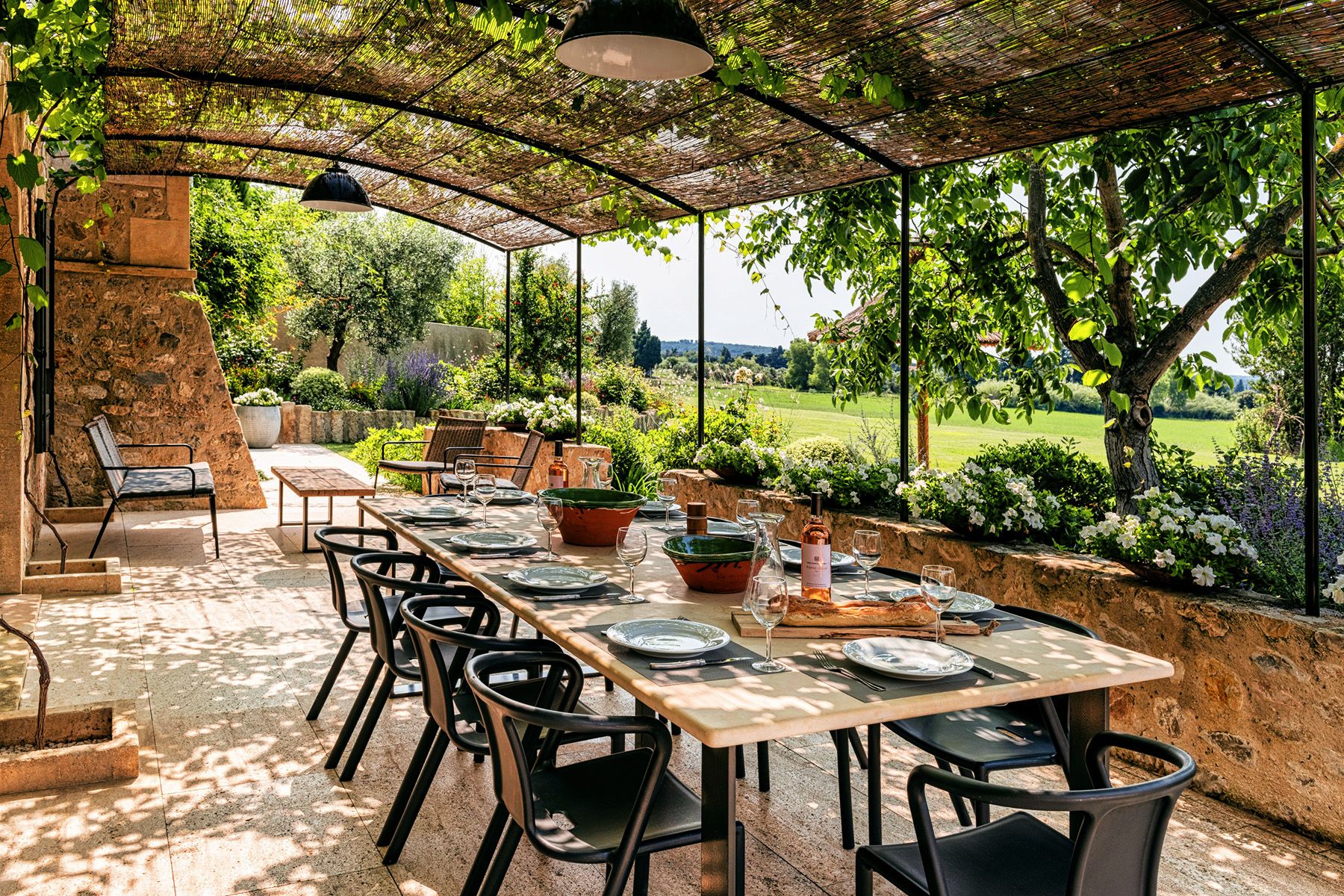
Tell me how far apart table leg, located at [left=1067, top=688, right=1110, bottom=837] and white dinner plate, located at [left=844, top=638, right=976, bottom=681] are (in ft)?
0.94

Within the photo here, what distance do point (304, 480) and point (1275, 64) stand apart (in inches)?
244

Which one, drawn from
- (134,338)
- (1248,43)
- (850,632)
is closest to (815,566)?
(850,632)

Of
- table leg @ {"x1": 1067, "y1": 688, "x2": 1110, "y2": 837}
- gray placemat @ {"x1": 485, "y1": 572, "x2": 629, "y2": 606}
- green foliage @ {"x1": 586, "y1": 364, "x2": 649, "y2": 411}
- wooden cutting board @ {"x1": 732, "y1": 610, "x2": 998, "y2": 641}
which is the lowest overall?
table leg @ {"x1": 1067, "y1": 688, "x2": 1110, "y2": 837}

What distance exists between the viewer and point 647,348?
2197 centimetres

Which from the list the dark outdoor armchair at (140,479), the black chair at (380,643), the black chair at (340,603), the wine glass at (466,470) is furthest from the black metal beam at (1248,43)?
the dark outdoor armchair at (140,479)

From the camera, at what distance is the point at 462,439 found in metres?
8.71

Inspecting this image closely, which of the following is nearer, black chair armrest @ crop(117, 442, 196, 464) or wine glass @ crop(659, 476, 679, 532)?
wine glass @ crop(659, 476, 679, 532)

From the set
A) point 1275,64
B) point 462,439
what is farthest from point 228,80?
point 1275,64

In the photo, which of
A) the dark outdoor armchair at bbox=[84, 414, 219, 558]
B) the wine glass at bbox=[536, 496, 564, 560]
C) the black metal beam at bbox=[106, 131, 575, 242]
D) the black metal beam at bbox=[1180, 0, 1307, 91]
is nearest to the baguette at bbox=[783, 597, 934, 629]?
the wine glass at bbox=[536, 496, 564, 560]

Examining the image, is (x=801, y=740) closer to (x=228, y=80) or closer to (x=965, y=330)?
(x=965, y=330)

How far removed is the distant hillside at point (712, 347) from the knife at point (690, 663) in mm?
7061

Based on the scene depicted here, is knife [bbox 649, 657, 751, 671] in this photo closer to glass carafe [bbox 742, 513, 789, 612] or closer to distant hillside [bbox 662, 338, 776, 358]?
glass carafe [bbox 742, 513, 789, 612]

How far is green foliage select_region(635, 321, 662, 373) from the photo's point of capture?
20.7 meters

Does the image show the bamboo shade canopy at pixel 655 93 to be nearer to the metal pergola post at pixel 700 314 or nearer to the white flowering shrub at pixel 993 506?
the metal pergola post at pixel 700 314
